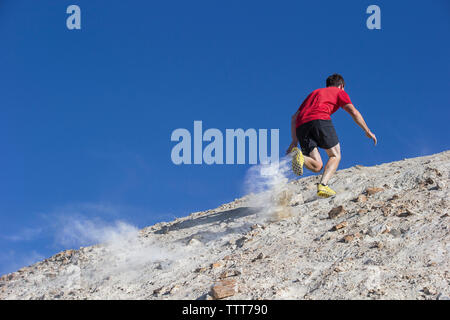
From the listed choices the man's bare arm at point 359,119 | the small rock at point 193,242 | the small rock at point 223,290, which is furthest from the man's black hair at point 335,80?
the small rock at point 223,290

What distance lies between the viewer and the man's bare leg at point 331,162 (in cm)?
680

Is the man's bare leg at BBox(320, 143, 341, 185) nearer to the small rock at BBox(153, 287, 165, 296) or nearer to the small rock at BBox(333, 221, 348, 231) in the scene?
the small rock at BBox(333, 221, 348, 231)

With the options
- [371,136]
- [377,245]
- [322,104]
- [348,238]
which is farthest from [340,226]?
[322,104]

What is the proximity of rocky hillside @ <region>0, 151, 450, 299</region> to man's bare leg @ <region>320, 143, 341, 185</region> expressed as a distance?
1.76ft

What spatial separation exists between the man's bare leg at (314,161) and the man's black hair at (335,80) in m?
1.17

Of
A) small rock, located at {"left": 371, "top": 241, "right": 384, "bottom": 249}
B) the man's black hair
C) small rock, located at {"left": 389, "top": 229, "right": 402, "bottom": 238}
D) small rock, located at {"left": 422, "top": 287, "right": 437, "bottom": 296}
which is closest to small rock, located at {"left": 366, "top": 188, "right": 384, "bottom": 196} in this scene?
the man's black hair

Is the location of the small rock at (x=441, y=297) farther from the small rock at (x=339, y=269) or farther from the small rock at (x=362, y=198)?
the small rock at (x=362, y=198)

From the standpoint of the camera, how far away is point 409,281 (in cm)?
415

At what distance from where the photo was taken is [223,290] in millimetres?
4496

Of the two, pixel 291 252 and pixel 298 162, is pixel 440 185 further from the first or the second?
pixel 291 252

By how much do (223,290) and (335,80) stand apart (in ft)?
14.0

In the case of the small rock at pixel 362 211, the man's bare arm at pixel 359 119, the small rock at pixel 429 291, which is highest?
the man's bare arm at pixel 359 119

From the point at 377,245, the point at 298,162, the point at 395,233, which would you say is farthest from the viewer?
the point at 298,162

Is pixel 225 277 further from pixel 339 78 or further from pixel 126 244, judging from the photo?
pixel 339 78
